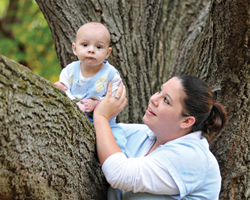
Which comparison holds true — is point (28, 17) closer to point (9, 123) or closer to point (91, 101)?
point (91, 101)

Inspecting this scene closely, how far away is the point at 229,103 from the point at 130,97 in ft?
3.20

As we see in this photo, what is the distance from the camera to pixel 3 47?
6840 mm

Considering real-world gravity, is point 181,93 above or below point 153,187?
above

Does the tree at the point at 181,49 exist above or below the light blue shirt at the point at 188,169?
above

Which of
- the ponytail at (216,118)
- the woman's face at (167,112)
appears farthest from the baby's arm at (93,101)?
the ponytail at (216,118)

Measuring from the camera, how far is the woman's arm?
1652 mm

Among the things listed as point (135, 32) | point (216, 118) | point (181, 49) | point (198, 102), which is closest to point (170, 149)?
point (198, 102)

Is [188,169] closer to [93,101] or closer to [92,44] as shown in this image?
[93,101]

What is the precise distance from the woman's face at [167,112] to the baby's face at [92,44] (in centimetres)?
52

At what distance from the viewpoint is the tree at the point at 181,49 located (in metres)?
2.10

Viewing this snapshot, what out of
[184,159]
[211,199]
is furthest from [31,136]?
[211,199]

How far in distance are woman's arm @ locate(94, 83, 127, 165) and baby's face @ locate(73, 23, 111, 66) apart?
24 centimetres

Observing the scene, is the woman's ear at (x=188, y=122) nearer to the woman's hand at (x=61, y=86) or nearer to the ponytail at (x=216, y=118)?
the ponytail at (x=216, y=118)

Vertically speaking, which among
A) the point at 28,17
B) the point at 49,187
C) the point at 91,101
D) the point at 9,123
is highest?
the point at 28,17
